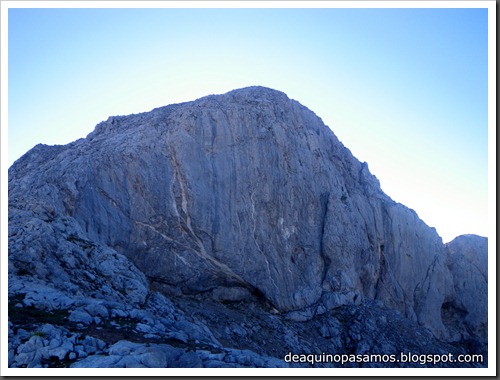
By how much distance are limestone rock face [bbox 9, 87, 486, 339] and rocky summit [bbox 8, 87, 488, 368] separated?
9 centimetres

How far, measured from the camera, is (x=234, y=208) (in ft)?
95.9

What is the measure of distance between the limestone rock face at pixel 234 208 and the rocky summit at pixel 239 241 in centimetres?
9

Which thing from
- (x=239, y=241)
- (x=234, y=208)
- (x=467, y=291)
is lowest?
(x=467, y=291)

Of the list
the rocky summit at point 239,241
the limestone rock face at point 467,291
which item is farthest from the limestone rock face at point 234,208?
the limestone rock face at point 467,291

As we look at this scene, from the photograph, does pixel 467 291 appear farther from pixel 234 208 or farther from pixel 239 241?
pixel 234 208

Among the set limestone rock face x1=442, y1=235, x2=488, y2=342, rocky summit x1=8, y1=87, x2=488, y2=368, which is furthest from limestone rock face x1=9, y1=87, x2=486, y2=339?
limestone rock face x1=442, y1=235, x2=488, y2=342

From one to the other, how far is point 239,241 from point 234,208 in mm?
2246

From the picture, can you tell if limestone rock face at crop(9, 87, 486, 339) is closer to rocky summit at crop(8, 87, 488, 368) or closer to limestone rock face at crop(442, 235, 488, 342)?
rocky summit at crop(8, 87, 488, 368)

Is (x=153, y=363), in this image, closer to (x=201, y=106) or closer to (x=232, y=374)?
(x=232, y=374)

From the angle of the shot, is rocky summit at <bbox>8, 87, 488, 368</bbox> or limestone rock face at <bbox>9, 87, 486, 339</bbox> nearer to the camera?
rocky summit at <bbox>8, 87, 488, 368</bbox>

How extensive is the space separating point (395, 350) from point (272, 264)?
31.4 feet

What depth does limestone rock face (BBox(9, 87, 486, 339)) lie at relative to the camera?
85.7ft

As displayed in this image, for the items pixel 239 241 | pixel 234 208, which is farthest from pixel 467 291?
pixel 234 208

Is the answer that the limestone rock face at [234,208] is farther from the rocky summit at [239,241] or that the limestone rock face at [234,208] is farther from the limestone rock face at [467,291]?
the limestone rock face at [467,291]
